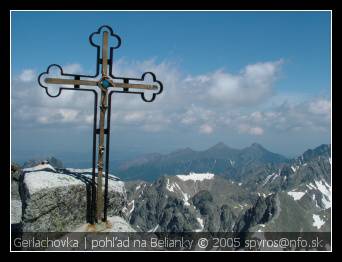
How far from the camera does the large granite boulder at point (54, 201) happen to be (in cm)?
1069

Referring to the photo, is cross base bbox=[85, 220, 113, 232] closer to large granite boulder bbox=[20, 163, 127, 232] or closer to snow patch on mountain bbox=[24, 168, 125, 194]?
large granite boulder bbox=[20, 163, 127, 232]

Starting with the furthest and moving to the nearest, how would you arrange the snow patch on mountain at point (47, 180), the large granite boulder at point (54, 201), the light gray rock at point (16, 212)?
the light gray rock at point (16, 212), the snow patch on mountain at point (47, 180), the large granite boulder at point (54, 201)

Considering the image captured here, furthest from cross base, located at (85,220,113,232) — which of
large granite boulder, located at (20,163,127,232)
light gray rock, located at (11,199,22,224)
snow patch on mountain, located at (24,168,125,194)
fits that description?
light gray rock, located at (11,199,22,224)

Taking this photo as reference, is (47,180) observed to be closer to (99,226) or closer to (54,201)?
(54,201)

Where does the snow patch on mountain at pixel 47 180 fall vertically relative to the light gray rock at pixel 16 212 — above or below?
above

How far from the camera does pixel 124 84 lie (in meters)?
11.2

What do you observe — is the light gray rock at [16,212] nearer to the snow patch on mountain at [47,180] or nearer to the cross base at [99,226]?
the snow patch on mountain at [47,180]

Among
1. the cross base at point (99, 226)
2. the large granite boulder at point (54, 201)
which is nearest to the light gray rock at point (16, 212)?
the large granite boulder at point (54, 201)

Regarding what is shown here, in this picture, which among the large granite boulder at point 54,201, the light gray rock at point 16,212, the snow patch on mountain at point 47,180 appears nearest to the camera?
the large granite boulder at point 54,201

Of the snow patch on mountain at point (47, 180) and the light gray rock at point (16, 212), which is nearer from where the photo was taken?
the snow patch on mountain at point (47, 180)

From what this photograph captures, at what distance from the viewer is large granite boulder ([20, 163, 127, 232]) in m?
10.7
